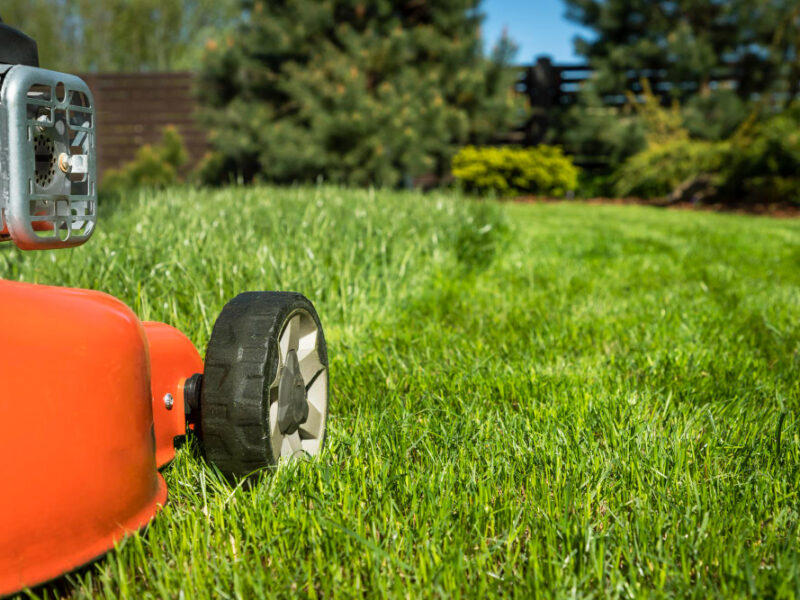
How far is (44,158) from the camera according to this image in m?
1.23

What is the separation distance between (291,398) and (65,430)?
1.72 feet

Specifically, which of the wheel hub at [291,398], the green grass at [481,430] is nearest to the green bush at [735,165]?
the green grass at [481,430]

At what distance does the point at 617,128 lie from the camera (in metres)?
12.4

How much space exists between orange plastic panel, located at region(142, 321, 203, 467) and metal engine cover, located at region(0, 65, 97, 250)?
309 mm

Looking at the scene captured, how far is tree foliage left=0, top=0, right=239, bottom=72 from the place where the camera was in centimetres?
2950

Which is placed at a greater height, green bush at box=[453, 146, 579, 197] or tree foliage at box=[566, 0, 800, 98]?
tree foliage at box=[566, 0, 800, 98]

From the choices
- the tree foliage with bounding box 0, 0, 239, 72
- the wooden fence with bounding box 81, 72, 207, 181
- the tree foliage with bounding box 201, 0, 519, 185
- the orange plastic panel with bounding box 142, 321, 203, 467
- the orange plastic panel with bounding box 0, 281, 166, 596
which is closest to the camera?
the orange plastic panel with bounding box 0, 281, 166, 596

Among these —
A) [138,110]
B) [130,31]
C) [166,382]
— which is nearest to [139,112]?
[138,110]

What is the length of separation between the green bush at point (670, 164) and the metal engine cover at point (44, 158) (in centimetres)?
1108

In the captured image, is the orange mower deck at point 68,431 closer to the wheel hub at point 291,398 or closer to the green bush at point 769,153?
the wheel hub at point 291,398

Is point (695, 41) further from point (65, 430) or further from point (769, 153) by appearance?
point (65, 430)

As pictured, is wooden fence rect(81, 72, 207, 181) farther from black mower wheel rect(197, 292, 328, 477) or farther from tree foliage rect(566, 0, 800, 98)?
black mower wheel rect(197, 292, 328, 477)

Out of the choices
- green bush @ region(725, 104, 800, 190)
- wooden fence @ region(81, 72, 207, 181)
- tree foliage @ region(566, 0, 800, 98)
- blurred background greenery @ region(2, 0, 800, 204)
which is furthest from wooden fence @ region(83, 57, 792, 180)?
green bush @ region(725, 104, 800, 190)

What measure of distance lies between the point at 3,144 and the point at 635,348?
2.15 meters
